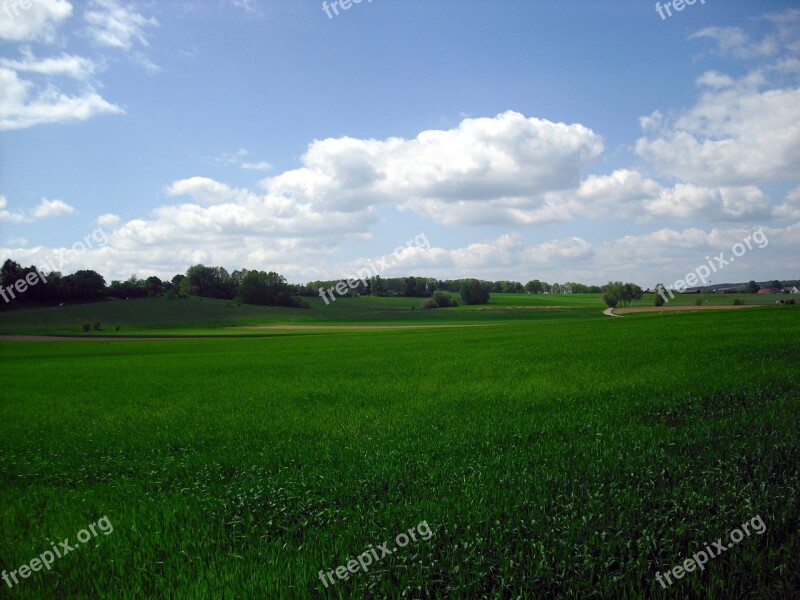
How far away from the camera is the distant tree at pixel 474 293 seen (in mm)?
152250

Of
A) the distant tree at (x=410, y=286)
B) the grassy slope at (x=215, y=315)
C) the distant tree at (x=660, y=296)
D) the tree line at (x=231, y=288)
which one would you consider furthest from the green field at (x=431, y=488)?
the distant tree at (x=410, y=286)

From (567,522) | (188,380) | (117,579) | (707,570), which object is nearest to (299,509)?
(117,579)

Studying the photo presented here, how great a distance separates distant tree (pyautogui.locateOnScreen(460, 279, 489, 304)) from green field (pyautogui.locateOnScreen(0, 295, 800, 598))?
136 m

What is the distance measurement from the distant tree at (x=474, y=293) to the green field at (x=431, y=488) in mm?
136238

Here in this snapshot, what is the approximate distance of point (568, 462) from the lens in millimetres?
7539

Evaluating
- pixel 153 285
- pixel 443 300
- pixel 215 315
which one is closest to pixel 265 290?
pixel 215 315

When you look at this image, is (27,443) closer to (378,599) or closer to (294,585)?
(294,585)

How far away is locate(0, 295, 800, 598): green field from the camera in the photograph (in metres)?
4.92

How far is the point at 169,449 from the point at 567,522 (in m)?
8.34

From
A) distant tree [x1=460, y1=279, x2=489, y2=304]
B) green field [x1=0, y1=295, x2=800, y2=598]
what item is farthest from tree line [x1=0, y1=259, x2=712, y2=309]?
green field [x1=0, y1=295, x2=800, y2=598]

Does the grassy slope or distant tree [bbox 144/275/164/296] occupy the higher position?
distant tree [bbox 144/275/164/296]

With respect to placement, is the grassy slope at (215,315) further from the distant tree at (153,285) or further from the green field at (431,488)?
the green field at (431,488)

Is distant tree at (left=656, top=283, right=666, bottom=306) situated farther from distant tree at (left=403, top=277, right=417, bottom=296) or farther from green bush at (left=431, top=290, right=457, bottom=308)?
distant tree at (left=403, top=277, right=417, bottom=296)

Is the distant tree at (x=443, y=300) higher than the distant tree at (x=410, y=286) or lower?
lower
